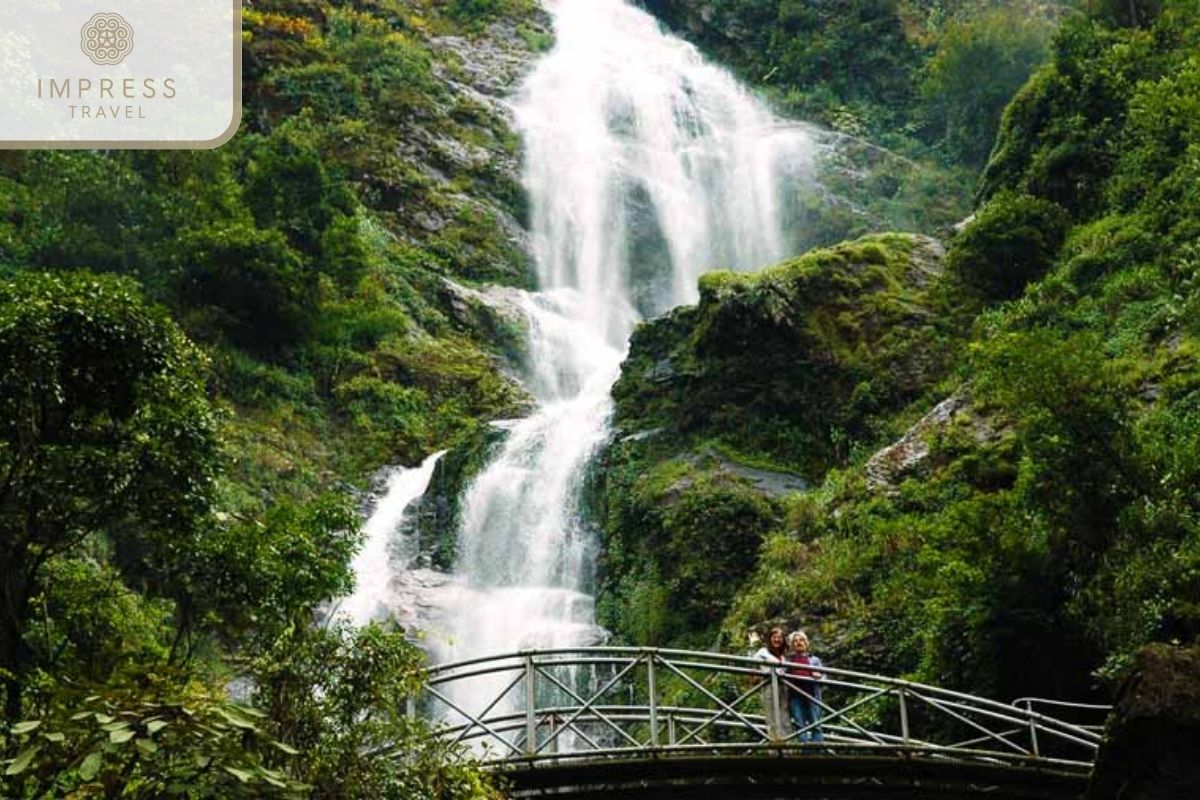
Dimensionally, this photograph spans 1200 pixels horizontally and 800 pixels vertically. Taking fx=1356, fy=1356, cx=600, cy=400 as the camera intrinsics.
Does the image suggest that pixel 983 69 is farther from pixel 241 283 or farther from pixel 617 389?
pixel 241 283

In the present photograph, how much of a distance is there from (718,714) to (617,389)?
1578cm

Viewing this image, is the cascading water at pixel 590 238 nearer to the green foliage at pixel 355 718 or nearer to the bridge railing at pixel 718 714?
the bridge railing at pixel 718 714

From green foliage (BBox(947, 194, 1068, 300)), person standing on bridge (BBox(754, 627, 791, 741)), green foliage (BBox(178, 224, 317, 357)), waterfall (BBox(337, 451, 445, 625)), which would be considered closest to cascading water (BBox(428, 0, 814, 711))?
waterfall (BBox(337, 451, 445, 625))

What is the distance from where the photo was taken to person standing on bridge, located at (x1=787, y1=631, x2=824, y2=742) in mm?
12172

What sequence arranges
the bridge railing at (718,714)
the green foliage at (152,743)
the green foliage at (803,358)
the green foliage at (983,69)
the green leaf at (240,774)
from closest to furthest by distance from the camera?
the green leaf at (240,774), the green foliage at (152,743), the bridge railing at (718,714), the green foliage at (803,358), the green foliage at (983,69)

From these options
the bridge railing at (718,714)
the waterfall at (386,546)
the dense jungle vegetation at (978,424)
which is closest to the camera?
the bridge railing at (718,714)

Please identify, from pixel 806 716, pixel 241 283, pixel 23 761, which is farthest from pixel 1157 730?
pixel 241 283

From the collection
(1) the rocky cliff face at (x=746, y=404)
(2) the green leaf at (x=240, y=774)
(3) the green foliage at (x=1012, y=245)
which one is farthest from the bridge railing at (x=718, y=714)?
(3) the green foliage at (x=1012, y=245)

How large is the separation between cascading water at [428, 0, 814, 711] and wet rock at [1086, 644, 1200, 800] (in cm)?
1508

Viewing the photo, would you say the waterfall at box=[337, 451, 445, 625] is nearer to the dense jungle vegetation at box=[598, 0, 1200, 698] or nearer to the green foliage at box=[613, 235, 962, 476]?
the dense jungle vegetation at box=[598, 0, 1200, 698]

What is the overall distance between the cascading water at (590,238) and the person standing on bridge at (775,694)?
394 inches

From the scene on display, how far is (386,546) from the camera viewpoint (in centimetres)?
2652

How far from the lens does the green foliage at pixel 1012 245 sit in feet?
82.2

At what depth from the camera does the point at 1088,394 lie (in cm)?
1522
